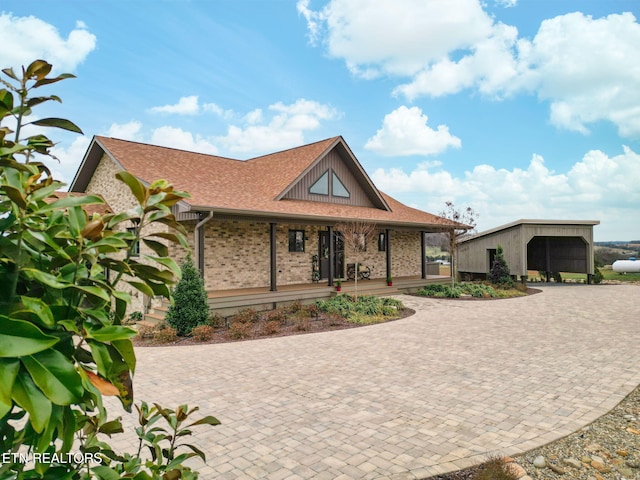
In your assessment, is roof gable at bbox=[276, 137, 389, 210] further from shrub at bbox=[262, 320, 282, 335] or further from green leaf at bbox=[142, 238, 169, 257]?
green leaf at bbox=[142, 238, 169, 257]

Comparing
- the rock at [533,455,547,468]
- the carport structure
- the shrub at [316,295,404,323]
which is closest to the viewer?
the rock at [533,455,547,468]

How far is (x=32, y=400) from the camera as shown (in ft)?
2.87

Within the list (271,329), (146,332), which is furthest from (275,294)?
(146,332)

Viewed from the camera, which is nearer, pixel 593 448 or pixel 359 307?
pixel 593 448

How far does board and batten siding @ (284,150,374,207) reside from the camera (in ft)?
60.3

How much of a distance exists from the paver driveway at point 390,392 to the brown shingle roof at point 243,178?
6.06 meters

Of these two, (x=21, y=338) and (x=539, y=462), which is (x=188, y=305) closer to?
(x=539, y=462)

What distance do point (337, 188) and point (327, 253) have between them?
358 centimetres

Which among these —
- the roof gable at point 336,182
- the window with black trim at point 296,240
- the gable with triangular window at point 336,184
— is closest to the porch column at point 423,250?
the roof gable at point 336,182

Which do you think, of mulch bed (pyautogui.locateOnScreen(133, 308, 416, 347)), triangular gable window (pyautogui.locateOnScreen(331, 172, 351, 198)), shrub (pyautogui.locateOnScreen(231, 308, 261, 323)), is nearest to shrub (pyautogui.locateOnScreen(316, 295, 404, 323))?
mulch bed (pyautogui.locateOnScreen(133, 308, 416, 347))

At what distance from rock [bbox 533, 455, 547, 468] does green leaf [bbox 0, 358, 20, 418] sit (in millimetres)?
4857

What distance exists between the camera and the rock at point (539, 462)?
4113 mm

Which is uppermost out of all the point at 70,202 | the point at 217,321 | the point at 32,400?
the point at 70,202

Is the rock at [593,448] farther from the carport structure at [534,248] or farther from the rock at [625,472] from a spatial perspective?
the carport structure at [534,248]
